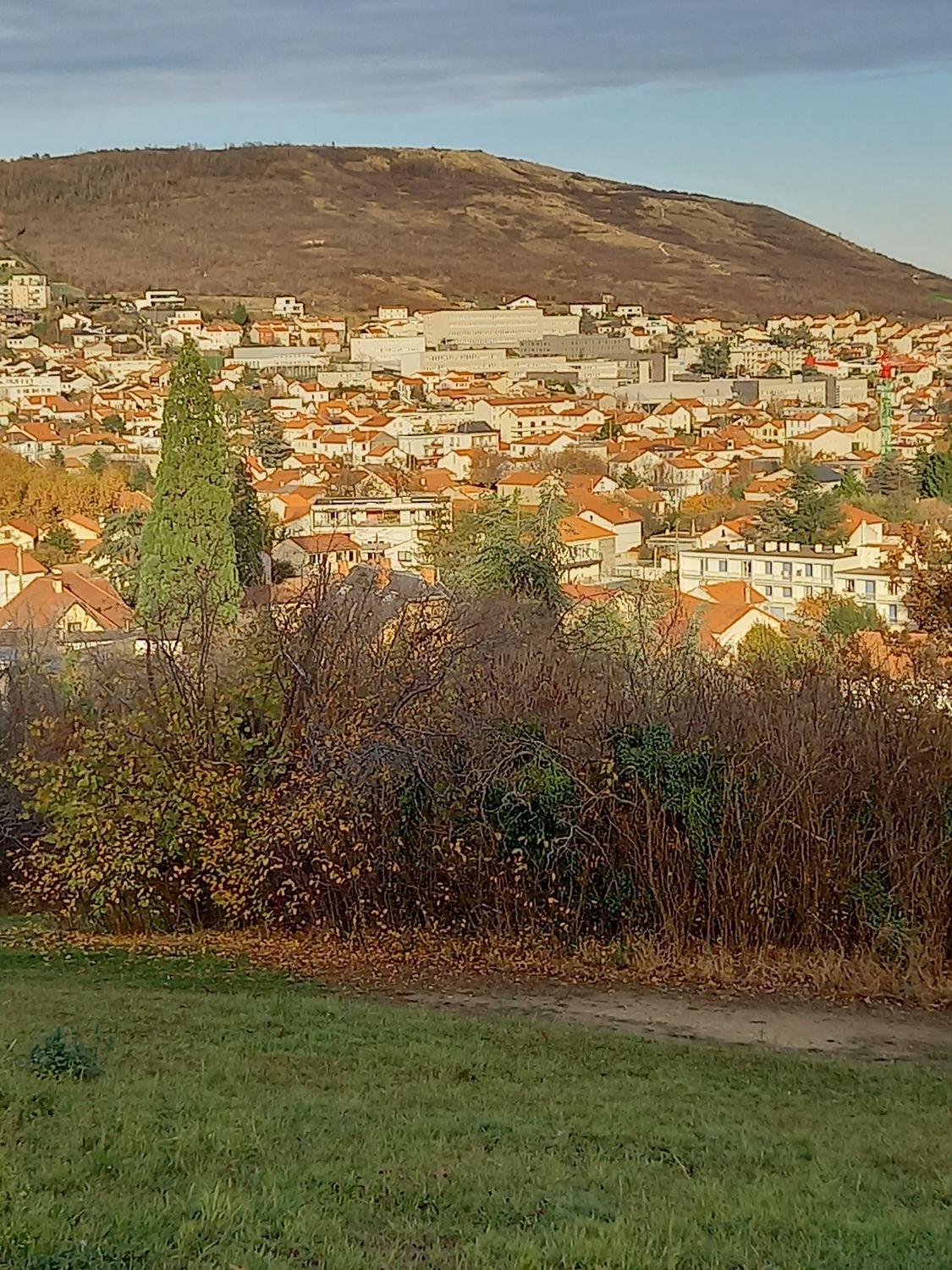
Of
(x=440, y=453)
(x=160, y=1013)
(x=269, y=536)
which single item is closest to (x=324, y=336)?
(x=440, y=453)

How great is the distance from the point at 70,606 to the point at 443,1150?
83.0ft

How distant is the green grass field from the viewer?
402 centimetres

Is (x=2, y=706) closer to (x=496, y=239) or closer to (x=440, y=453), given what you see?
(x=440, y=453)

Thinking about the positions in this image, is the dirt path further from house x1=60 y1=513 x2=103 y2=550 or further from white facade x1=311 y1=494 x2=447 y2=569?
house x1=60 y1=513 x2=103 y2=550

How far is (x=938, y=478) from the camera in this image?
55188mm

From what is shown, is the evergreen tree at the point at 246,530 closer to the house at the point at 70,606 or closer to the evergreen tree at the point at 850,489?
the house at the point at 70,606

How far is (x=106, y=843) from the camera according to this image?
37.4 feet

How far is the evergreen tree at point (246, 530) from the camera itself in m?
33.0

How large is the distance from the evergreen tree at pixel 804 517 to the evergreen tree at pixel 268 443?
2912 centimetres

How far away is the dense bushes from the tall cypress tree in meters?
14.1

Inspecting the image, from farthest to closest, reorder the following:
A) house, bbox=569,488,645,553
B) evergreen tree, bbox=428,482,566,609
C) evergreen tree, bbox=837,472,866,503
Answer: evergreen tree, bbox=837,472,866,503 → house, bbox=569,488,645,553 → evergreen tree, bbox=428,482,566,609

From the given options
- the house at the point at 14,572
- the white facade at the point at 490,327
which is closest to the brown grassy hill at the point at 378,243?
the white facade at the point at 490,327

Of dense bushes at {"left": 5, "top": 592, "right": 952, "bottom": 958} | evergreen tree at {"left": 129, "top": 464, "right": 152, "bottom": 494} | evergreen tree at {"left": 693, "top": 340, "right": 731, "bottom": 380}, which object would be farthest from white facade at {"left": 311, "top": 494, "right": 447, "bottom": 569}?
evergreen tree at {"left": 693, "top": 340, "right": 731, "bottom": 380}

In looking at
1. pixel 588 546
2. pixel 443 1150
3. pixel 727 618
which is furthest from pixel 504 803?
pixel 588 546
